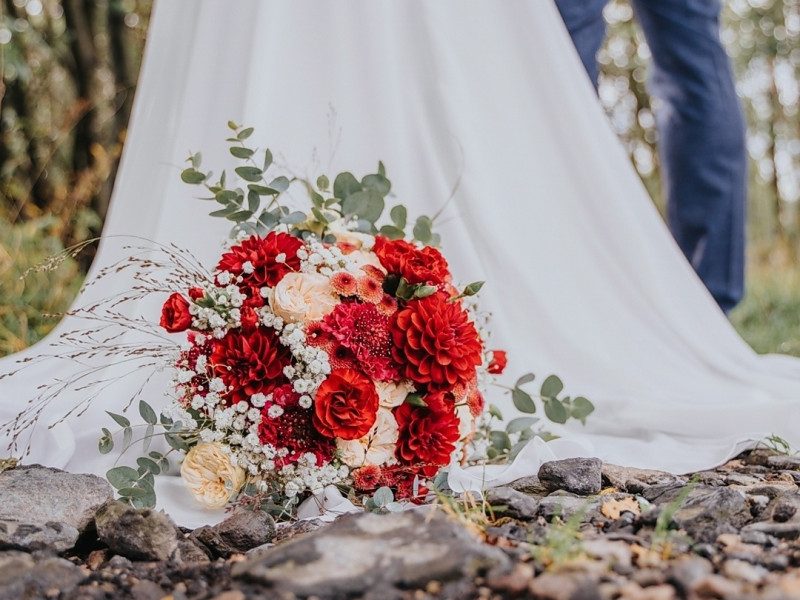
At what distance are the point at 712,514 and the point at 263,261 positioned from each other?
2.63 ft

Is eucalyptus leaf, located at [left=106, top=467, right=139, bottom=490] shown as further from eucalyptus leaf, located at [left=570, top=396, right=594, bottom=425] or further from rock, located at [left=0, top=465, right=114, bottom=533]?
eucalyptus leaf, located at [left=570, top=396, right=594, bottom=425]

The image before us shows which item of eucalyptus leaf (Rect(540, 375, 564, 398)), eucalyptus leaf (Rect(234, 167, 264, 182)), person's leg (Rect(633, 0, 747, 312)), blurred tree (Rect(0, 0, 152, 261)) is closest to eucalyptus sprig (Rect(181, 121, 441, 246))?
eucalyptus leaf (Rect(234, 167, 264, 182))

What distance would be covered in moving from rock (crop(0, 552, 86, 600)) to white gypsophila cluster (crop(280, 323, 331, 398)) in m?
0.42

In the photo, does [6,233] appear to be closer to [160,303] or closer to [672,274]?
[160,303]

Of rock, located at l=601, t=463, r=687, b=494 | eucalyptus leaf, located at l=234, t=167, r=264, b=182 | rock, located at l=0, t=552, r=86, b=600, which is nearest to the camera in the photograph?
rock, located at l=0, t=552, r=86, b=600

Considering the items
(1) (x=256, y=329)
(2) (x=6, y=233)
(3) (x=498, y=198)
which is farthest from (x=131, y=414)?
(2) (x=6, y=233)

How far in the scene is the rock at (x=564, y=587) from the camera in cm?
78

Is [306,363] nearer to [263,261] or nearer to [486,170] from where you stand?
[263,261]

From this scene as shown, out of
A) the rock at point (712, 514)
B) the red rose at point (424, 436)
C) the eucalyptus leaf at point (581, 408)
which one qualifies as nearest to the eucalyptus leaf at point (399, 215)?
the red rose at point (424, 436)

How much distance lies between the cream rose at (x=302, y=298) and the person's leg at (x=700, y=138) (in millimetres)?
1584

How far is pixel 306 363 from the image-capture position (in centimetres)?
132

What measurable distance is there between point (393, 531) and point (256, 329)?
1.63 feet

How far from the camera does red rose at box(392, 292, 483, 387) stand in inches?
51.6

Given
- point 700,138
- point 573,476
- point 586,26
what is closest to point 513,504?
point 573,476
